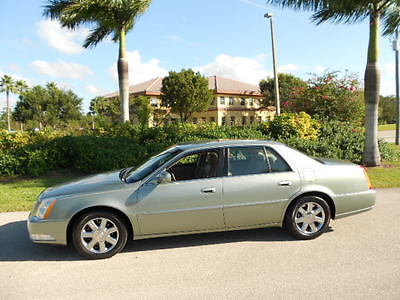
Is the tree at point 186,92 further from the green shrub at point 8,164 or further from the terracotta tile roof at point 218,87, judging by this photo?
the green shrub at point 8,164

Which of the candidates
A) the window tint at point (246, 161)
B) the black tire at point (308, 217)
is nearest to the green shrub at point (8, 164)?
the window tint at point (246, 161)

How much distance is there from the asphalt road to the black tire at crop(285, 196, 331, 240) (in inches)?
5.1

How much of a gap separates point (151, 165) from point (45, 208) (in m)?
1.50

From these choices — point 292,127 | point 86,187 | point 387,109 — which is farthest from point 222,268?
Answer: point 387,109

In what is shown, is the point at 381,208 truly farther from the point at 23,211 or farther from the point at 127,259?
the point at 23,211

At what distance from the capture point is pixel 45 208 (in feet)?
12.5

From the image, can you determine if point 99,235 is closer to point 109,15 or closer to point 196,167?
point 196,167

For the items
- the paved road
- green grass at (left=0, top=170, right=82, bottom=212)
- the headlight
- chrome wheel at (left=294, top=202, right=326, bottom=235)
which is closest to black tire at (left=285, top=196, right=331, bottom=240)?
chrome wheel at (left=294, top=202, right=326, bottom=235)

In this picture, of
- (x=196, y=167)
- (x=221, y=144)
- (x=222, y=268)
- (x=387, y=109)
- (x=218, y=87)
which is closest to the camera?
(x=222, y=268)

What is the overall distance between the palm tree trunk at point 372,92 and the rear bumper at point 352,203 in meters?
6.06

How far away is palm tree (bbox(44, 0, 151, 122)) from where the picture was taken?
430 inches

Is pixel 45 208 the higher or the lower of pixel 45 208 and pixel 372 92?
the lower

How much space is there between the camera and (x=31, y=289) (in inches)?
123

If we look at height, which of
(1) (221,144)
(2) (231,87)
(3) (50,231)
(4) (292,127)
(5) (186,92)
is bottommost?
(3) (50,231)
